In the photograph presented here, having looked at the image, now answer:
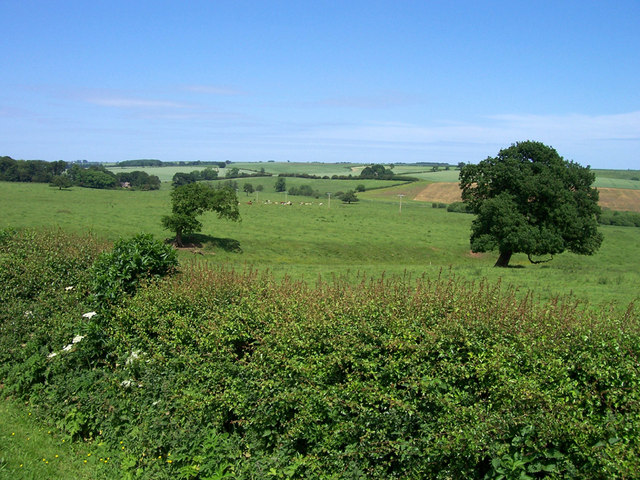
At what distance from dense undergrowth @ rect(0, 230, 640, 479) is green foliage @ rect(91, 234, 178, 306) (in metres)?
0.39

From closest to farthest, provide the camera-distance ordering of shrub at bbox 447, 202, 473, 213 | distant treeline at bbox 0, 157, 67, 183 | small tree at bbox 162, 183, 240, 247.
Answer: small tree at bbox 162, 183, 240, 247 < shrub at bbox 447, 202, 473, 213 < distant treeline at bbox 0, 157, 67, 183

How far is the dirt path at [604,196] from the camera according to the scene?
98812mm

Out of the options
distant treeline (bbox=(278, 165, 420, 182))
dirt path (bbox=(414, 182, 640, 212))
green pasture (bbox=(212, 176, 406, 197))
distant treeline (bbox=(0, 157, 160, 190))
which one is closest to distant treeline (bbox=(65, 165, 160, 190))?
distant treeline (bbox=(0, 157, 160, 190))

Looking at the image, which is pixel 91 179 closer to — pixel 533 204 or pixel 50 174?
pixel 50 174

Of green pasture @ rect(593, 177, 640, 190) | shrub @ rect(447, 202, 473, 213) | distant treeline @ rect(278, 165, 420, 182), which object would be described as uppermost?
distant treeline @ rect(278, 165, 420, 182)

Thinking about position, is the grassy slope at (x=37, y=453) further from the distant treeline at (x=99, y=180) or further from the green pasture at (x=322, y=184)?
the green pasture at (x=322, y=184)

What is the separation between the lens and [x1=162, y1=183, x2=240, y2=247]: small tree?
1721 inches

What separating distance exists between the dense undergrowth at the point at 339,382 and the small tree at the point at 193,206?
109ft

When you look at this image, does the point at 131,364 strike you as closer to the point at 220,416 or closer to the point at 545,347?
the point at 220,416

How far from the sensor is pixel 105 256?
11.7 meters

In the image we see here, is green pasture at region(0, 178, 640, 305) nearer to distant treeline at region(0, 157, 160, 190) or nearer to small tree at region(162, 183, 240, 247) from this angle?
small tree at region(162, 183, 240, 247)

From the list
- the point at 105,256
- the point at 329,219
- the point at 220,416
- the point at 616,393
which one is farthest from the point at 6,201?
the point at 616,393

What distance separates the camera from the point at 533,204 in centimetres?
3453

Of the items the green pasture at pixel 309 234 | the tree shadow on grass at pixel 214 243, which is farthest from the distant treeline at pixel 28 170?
the tree shadow on grass at pixel 214 243
